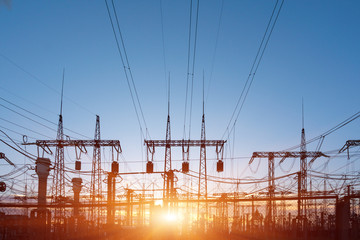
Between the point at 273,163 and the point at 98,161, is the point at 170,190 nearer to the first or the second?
the point at 98,161

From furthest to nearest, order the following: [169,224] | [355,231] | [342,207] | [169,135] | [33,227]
Answer: 1. [169,135]
2. [33,227]
3. [169,224]
4. [355,231]
5. [342,207]

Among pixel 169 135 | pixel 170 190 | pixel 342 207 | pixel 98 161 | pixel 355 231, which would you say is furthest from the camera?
pixel 98 161

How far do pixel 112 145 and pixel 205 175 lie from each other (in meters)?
9.84

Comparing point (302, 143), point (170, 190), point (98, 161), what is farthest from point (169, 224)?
point (302, 143)

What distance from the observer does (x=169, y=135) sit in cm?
3067

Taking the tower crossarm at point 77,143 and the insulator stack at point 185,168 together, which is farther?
the tower crossarm at point 77,143

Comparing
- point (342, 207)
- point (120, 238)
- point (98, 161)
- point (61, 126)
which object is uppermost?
point (61, 126)

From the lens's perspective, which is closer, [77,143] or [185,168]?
[185,168]

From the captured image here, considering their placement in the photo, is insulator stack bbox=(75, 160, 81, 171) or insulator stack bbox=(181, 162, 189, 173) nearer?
insulator stack bbox=(181, 162, 189, 173)

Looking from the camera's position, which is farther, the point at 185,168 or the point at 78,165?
the point at 78,165

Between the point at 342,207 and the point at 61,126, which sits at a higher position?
the point at 61,126

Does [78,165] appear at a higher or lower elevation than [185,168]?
higher

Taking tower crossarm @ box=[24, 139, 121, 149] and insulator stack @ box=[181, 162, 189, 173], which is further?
tower crossarm @ box=[24, 139, 121, 149]

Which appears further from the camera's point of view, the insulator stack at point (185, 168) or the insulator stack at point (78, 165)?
the insulator stack at point (78, 165)
